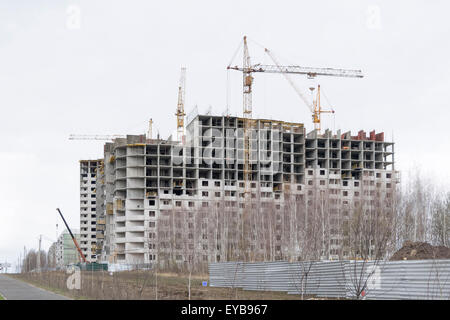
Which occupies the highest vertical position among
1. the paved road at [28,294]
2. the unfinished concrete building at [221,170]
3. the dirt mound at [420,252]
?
the unfinished concrete building at [221,170]

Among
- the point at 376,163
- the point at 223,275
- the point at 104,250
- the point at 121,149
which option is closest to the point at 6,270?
the point at 104,250

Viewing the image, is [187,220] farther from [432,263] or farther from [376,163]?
[432,263]

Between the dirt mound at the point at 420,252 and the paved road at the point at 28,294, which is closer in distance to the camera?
the dirt mound at the point at 420,252

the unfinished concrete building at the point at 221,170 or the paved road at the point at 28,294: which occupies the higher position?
the unfinished concrete building at the point at 221,170

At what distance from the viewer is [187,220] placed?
10650 cm

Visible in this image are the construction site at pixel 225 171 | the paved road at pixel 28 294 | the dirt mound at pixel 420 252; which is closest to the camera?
the dirt mound at pixel 420 252

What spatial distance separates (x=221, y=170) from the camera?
433 feet

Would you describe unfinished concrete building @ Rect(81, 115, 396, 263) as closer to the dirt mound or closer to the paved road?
the paved road

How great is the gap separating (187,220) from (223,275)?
57946 millimetres

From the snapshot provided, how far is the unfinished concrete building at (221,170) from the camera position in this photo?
125m

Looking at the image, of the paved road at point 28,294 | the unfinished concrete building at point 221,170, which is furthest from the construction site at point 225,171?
the paved road at point 28,294

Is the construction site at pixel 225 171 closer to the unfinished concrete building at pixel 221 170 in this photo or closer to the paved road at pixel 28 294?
the unfinished concrete building at pixel 221 170

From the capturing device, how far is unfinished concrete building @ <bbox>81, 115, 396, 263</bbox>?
125 m

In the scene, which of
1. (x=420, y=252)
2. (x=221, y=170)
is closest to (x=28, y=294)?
(x=420, y=252)
